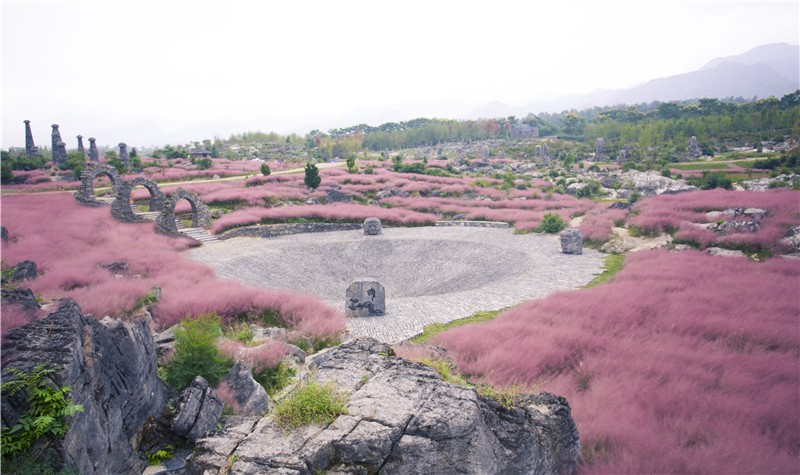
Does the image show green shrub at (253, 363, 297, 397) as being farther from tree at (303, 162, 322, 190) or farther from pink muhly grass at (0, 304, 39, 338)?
tree at (303, 162, 322, 190)

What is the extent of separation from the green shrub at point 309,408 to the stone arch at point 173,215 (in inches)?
1297

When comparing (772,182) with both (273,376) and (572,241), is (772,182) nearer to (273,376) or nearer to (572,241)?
(572,241)

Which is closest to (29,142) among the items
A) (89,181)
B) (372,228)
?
(89,181)

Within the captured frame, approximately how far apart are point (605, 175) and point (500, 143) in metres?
74.2

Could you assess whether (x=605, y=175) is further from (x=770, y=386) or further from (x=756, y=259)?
(x=770, y=386)

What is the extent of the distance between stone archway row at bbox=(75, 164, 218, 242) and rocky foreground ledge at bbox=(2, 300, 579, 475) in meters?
27.9

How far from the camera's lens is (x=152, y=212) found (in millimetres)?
40375

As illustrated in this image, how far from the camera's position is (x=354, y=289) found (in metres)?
19.8

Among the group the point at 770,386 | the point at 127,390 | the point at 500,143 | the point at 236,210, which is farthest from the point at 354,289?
the point at 500,143

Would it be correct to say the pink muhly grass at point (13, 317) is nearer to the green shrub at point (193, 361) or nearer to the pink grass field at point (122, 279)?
the pink grass field at point (122, 279)

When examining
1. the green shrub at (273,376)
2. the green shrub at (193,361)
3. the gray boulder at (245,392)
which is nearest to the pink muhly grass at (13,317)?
the green shrub at (193,361)

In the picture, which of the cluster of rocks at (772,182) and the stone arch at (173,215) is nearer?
the stone arch at (173,215)

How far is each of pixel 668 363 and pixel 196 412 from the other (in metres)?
12.2

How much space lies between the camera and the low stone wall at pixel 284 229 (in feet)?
122
